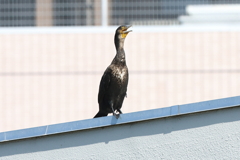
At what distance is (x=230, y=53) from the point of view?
26.8 feet

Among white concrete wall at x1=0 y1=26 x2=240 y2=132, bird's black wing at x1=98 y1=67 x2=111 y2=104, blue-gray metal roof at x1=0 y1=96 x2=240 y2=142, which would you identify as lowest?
white concrete wall at x1=0 y1=26 x2=240 y2=132

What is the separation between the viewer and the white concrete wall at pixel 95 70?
8.07 meters

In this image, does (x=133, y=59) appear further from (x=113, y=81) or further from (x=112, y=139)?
(x=112, y=139)

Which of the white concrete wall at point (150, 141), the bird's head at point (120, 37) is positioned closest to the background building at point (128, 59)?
the bird's head at point (120, 37)

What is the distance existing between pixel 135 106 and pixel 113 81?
11.8ft

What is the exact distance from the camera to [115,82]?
4465 millimetres

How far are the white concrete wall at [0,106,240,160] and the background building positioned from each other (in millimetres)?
4942

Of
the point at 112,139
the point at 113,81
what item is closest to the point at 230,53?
the point at 113,81

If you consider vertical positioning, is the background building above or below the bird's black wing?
below

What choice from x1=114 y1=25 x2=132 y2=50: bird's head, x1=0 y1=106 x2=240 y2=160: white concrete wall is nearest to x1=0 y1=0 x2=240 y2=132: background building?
x1=114 y1=25 x2=132 y2=50: bird's head

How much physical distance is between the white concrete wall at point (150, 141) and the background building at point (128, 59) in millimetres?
4942

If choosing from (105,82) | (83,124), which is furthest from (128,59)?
(83,124)

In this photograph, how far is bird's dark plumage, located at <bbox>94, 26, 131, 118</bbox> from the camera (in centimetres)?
443

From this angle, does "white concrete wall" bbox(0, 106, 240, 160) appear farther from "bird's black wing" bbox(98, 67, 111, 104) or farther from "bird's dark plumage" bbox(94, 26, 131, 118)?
"bird's black wing" bbox(98, 67, 111, 104)
